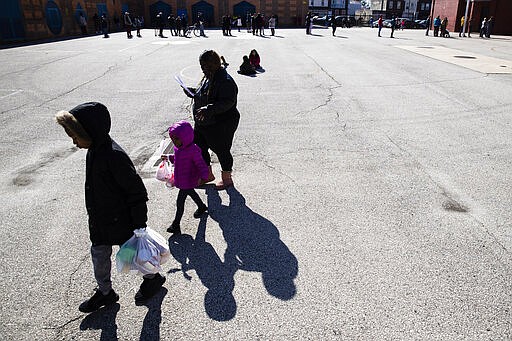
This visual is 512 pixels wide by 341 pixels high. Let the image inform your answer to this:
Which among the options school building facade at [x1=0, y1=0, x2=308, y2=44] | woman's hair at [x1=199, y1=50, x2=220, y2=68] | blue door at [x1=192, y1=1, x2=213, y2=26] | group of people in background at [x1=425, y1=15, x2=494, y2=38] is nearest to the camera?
woman's hair at [x1=199, y1=50, x2=220, y2=68]

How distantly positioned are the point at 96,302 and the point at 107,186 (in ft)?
3.41

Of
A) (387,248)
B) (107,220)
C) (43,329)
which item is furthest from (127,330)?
(387,248)

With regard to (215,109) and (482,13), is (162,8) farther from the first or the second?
(215,109)

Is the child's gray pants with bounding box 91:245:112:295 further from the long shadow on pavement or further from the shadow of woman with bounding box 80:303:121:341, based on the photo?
the long shadow on pavement

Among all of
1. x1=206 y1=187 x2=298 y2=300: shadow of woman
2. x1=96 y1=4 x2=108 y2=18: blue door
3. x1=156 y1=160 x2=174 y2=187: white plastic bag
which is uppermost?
x1=96 y1=4 x2=108 y2=18: blue door

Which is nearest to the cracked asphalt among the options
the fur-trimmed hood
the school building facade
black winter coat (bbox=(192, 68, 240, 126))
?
black winter coat (bbox=(192, 68, 240, 126))

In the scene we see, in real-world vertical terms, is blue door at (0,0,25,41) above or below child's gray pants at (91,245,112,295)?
above

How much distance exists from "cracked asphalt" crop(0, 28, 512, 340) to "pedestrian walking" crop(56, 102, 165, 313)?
17.7 inches

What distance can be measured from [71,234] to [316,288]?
2872 mm

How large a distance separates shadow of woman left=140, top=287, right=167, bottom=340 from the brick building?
4160 cm

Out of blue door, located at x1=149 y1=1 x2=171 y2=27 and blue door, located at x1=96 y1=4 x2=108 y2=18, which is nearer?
blue door, located at x1=96 y1=4 x2=108 y2=18

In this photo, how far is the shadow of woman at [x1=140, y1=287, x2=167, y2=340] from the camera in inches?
123

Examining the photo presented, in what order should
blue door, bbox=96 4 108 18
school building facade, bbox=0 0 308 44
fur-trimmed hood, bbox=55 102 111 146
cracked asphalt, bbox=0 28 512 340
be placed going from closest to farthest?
fur-trimmed hood, bbox=55 102 111 146 < cracked asphalt, bbox=0 28 512 340 < school building facade, bbox=0 0 308 44 < blue door, bbox=96 4 108 18

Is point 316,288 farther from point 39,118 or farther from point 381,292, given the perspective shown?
point 39,118
